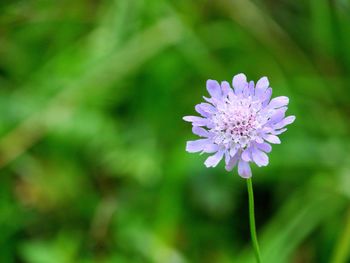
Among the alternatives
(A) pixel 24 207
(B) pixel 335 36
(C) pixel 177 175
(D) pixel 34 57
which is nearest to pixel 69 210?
(A) pixel 24 207

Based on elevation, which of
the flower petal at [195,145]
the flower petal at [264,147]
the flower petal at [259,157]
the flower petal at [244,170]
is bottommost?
the flower petal at [244,170]

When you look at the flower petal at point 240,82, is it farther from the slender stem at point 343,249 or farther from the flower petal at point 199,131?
the slender stem at point 343,249

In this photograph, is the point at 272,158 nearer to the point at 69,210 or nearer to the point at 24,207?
the point at 69,210

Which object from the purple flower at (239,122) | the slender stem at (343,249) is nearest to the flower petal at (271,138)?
the purple flower at (239,122)

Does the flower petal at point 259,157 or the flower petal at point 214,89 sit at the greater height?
the flower petal at point 214,89

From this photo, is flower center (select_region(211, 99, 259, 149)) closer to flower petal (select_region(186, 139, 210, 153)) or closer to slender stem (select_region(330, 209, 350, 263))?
flower petal (select_region(186, 139, 210, 153))

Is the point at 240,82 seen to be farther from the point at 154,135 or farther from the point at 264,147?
the point at 154,135

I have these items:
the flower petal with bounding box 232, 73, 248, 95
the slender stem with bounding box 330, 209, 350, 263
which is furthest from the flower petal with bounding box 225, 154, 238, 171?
the slender stem with bounding box 330, 209, 350, 263
